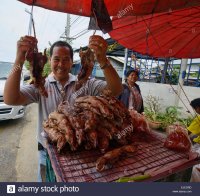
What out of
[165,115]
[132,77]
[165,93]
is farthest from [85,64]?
[165,93]

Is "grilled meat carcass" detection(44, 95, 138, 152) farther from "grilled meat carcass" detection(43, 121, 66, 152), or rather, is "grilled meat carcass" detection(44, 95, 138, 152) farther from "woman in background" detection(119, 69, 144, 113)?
"woman in background" detection(119, 69, 144, 113)

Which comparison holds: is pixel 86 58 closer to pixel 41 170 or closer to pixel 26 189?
pixel 26 189

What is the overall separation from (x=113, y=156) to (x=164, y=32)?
122 inches

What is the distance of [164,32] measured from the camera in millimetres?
3744

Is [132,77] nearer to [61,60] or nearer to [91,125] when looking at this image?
[61,60]

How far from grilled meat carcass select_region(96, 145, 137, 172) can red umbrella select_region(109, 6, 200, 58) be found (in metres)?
2.25

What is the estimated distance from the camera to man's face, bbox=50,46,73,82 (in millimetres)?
2018

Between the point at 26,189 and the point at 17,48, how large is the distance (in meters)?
1.06

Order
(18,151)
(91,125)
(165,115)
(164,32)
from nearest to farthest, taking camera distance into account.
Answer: (91,125)
(164,32)
(18,151)
(165,115)

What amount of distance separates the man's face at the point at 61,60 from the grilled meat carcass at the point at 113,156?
105cm

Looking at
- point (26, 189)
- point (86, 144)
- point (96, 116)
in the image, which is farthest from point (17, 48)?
point (26, 189)

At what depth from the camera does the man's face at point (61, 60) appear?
2018 mm

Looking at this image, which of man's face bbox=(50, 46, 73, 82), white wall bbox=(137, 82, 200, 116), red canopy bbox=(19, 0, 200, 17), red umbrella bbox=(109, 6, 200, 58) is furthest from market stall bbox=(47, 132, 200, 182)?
white wall bbox=(137, 82, 200, 116)

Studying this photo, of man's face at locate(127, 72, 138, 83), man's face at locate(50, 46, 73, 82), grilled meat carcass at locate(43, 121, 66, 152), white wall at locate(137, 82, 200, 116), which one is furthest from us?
white wall at locate(137, 82, 200, 116)
